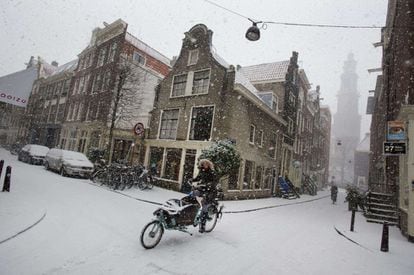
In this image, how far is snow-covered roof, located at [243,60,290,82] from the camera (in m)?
23.8

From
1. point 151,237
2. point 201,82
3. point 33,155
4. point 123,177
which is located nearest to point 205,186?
point 151,237

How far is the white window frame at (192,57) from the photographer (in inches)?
697

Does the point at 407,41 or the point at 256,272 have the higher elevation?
the point at 407,41

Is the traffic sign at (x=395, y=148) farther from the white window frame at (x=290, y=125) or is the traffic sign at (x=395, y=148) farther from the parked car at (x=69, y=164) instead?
the white window frame at (x=290, y=125)

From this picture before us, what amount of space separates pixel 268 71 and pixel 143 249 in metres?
23.2

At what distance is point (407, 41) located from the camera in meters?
12.0

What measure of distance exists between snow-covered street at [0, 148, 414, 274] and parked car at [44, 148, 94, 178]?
619 cm

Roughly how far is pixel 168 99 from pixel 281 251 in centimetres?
1426

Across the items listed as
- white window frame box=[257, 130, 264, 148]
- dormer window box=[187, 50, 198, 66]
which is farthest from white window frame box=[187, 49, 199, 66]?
white window frame box=[257, 130, 264, 148]

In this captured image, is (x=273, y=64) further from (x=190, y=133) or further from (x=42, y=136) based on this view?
(x=42, y=136)

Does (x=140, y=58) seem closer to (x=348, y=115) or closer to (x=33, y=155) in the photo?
(x=33, y=155)

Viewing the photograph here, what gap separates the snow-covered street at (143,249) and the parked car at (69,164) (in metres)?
6.19

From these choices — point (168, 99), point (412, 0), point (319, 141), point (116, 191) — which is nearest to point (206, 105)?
point (168, 99)

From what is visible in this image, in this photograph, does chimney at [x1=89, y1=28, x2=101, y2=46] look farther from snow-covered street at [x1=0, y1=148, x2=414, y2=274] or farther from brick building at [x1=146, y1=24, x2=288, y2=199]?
snow-covered street at [x1=0, y1=148, x2=414, y2=274]
